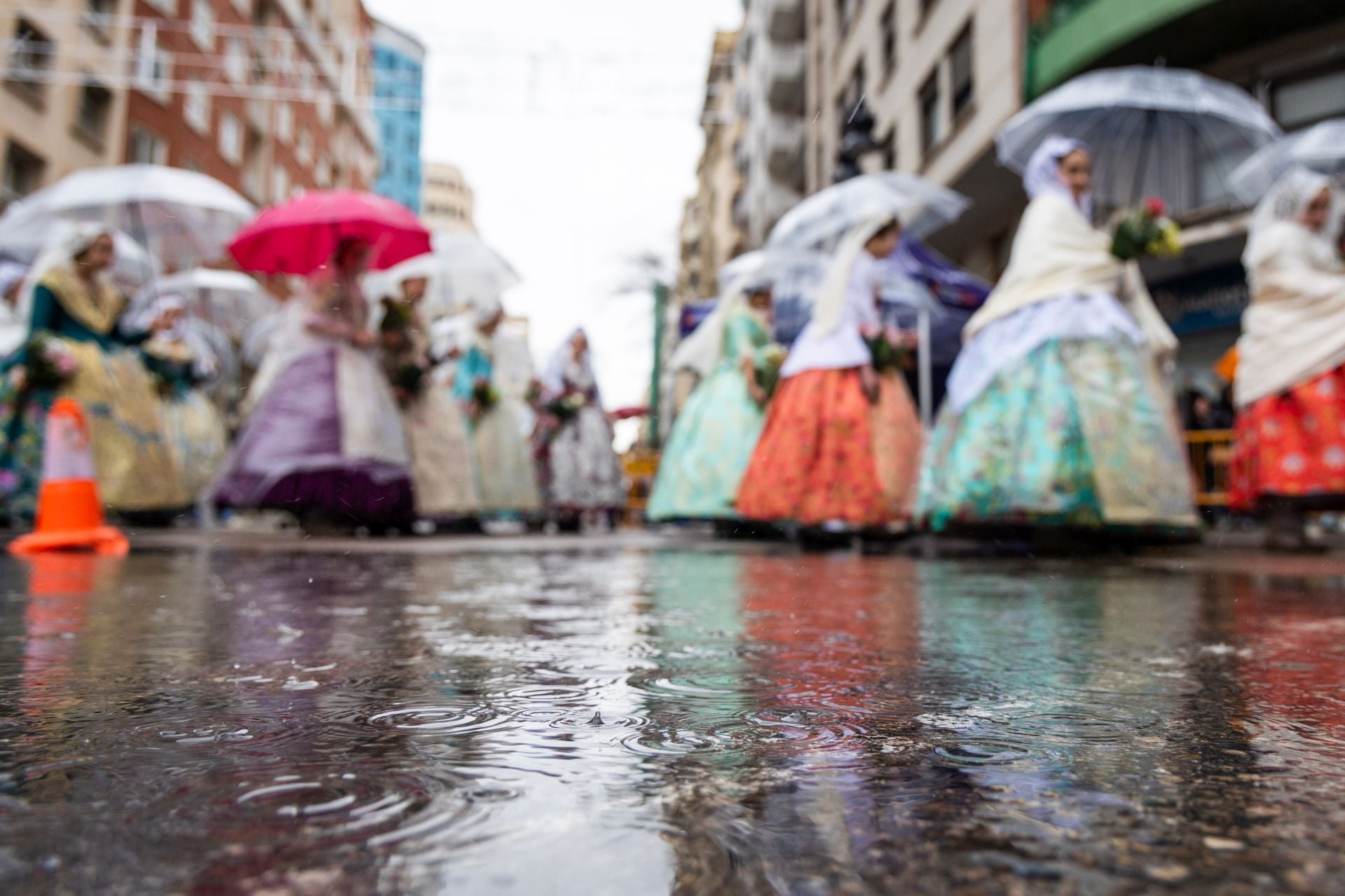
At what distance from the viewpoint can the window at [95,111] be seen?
20109mm

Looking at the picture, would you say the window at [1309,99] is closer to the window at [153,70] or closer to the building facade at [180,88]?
the building facade at [180,88]

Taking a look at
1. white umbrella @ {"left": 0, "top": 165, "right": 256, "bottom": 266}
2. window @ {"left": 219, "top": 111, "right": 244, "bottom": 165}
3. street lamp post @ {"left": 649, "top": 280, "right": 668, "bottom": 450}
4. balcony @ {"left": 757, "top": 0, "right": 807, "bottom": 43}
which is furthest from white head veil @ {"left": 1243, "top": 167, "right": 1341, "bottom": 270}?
window @ {"left": 219, "top": 111, "right": 244, "bottom": 165}

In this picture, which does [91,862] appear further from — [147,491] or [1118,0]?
[1118,0]

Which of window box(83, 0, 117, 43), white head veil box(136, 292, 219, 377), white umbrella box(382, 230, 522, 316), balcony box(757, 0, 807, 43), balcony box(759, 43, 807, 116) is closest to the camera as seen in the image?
white umbrella box(382, 230, 522, 316)

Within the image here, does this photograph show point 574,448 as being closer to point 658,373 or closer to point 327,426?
point 327,426

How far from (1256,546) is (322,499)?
18.2 feet

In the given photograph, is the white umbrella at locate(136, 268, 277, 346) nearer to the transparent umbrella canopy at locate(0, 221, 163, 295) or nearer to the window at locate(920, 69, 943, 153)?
the transparent umbrella canopy at locate(0, 221, 163, 295)

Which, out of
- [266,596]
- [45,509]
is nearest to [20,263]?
[45,509]

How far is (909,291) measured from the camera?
8.53 meters

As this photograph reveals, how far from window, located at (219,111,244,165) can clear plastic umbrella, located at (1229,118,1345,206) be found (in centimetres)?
2604

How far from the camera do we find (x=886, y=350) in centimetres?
605

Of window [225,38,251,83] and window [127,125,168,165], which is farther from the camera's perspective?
window [225,38,251,83]

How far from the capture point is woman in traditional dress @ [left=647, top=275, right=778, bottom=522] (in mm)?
7945

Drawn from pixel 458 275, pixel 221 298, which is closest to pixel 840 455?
pixel 458 275
